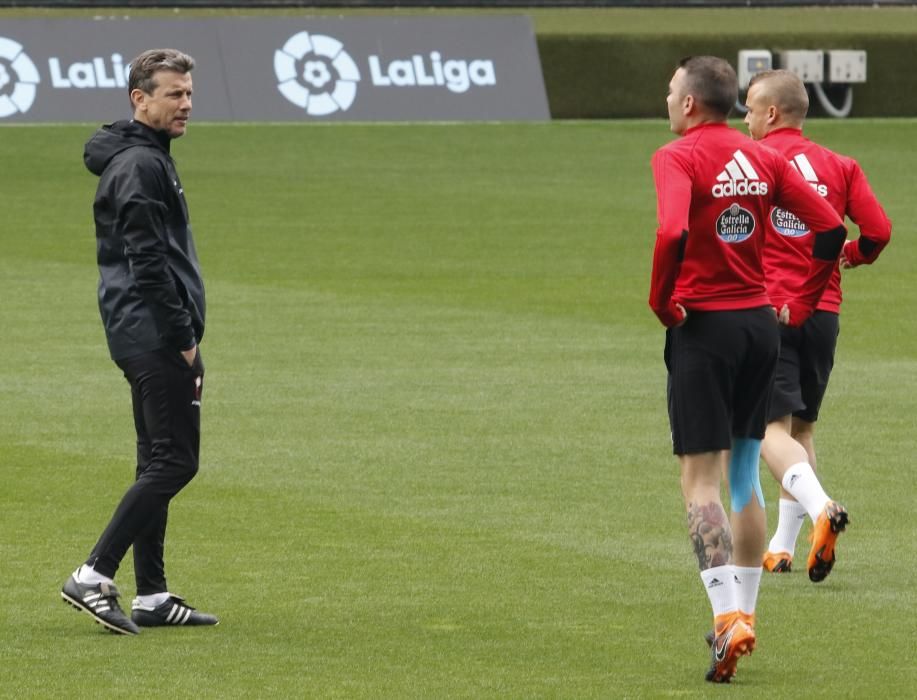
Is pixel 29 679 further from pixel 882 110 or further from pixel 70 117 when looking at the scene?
pixel 882 110

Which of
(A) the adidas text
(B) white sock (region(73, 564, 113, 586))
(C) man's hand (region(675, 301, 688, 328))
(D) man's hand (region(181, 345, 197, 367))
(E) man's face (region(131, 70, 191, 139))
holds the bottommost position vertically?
(B) white sock (region(73, 564, 113, 586))

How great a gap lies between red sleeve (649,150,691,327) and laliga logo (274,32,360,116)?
2534 centimetres

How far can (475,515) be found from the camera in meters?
10.2

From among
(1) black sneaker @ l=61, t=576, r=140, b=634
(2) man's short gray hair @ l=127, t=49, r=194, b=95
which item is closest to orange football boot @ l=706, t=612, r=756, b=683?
(1) black sneaker @ l=61, t=576, r=140, b=634

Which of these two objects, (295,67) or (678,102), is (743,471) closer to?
(678,102)

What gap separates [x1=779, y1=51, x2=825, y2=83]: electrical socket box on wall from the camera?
115 ft

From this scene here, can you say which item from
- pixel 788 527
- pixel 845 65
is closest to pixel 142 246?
pixel 788 527

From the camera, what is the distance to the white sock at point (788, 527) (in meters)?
9.27

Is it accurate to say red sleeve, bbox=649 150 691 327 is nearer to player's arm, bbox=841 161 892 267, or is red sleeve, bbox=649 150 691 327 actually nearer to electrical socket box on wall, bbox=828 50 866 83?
player's arm, bbox=841 161 892 267

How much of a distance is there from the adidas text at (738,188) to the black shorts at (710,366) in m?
0.41

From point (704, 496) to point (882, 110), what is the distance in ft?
101

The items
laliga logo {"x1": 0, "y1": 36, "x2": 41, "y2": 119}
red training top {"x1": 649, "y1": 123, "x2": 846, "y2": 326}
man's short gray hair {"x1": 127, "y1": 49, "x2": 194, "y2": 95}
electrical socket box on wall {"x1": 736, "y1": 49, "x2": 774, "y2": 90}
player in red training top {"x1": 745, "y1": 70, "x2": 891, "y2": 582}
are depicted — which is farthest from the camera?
electrical socket box on wall {"x1": 736, "y1": 49, "x2": 774, "y2": 90}

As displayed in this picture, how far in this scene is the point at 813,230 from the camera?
810 centimetres

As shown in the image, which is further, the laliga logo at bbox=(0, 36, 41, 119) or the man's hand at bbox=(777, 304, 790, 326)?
the laliga logo at bbox=(0, 36, 41, 119)
